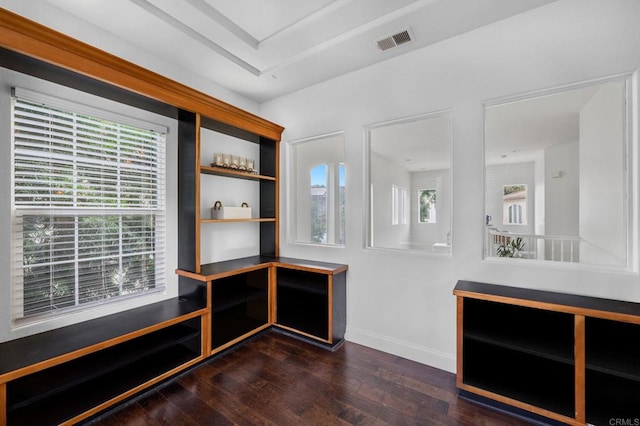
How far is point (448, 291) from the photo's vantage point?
2.32 metres

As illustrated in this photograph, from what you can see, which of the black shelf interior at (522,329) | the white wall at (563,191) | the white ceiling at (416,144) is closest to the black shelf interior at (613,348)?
the black shelf interior at (522,329)

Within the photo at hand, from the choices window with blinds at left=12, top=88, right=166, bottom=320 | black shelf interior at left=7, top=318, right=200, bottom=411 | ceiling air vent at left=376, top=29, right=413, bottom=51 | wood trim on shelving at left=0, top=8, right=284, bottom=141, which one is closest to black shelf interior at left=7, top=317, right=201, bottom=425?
black shelf interior at left=7, top=318, right=200, bottom=411

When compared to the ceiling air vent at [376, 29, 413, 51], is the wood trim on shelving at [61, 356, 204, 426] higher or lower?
lower

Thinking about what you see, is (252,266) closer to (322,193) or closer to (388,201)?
(322,193)

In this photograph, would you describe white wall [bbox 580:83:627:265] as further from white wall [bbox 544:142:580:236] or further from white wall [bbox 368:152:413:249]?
white wall [bbox 368:152:413:249]


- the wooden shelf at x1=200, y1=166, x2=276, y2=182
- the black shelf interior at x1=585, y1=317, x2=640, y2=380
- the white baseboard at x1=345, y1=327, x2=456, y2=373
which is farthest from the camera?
the wooden shelf at x1=200, y1=166, x2=276, y2=182

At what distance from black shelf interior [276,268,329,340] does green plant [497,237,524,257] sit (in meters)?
1.69

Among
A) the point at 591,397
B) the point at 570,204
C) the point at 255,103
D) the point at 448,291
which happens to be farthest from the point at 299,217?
the point at 591,397

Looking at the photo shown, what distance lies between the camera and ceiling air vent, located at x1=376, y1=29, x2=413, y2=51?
2258 millimetres

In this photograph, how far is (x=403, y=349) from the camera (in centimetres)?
252

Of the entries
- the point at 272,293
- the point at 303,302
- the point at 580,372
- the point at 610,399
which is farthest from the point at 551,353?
the point at 272,293

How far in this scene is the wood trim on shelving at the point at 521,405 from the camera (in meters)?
1.60

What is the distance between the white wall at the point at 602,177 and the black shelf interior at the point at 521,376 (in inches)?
36.6

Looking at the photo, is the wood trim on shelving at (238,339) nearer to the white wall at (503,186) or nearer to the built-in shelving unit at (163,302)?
the built-in shelving unit at (163,302)
